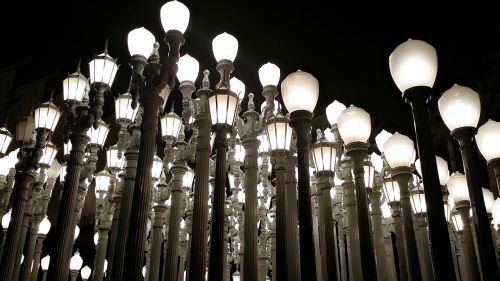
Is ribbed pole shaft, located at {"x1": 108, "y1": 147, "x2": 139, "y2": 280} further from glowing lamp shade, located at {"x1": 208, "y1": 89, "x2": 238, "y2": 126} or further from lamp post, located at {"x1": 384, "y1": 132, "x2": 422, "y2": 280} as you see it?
lamp post, located at {"x1": 384, "y1": 132, "x2": 422, "y2": 280}

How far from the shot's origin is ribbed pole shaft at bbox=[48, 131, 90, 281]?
6633 mm

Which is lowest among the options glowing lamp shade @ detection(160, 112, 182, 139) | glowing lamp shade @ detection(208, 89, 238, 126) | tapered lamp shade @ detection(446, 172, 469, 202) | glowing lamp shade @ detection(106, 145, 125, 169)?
tapered lamp shade @ detection(446, 172, 469, 202)

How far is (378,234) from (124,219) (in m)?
4.30

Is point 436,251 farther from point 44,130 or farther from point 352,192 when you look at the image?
point 44,130

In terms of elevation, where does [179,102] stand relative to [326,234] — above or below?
above

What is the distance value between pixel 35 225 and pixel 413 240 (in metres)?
9.13

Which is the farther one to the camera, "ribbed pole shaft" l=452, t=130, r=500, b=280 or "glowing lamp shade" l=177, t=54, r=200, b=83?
"glowing lamp shade" l=177, t=54, r=200, b=83

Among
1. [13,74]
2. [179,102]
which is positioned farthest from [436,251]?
[13,74]

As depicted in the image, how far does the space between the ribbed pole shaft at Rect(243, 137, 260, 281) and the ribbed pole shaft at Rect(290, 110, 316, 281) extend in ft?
6.12

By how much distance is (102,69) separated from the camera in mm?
7480

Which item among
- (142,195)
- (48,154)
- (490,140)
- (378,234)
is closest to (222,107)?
(142,195)

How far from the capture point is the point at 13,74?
15.1 metres

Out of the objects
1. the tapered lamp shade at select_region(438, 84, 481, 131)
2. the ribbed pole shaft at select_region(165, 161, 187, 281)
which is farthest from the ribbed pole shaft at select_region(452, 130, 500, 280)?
the ribbed pole shaft at select_region(165, 161, 187, 281)

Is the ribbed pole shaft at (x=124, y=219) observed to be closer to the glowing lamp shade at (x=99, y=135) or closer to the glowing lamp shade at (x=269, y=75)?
the glowing lamp shade at (x=99, y=135)
